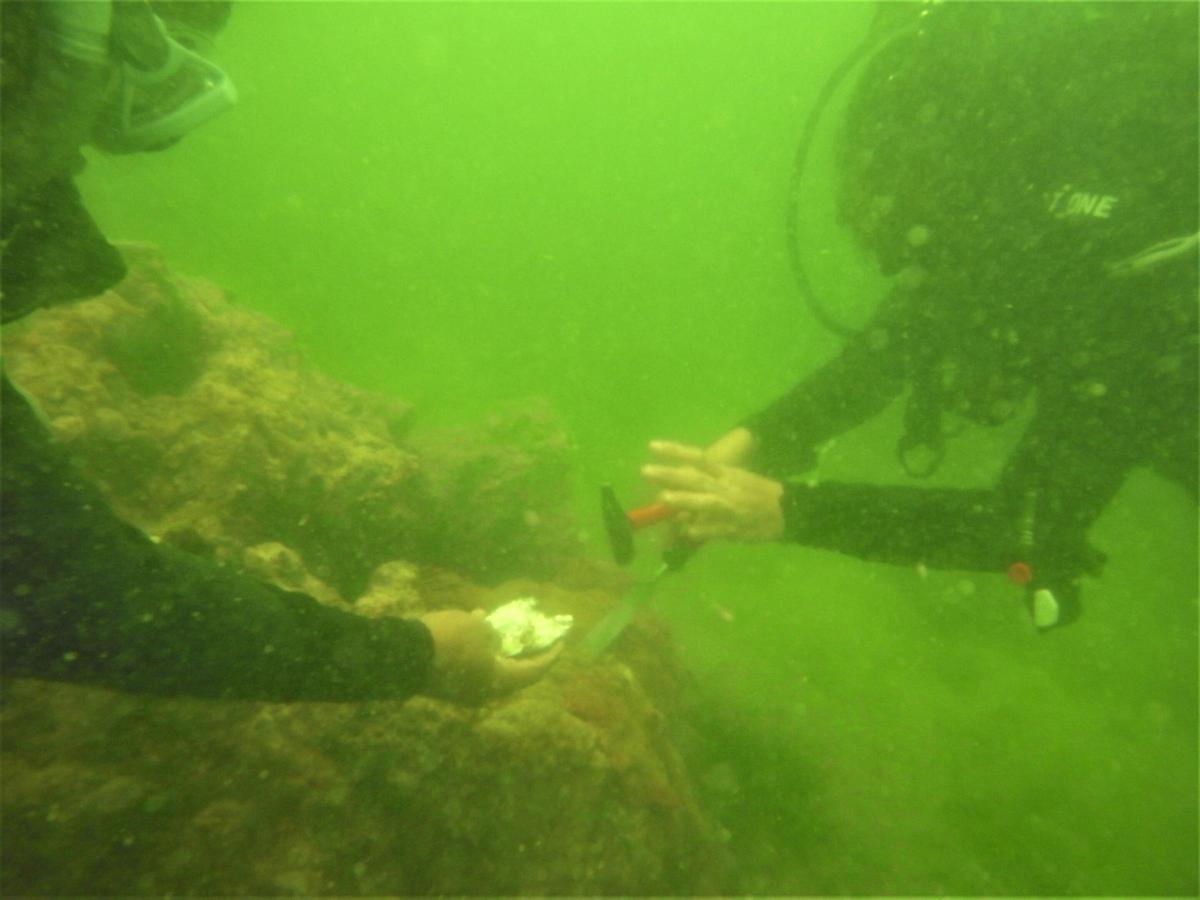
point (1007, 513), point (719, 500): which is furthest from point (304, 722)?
point (1007, 513)

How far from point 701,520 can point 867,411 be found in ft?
5.61

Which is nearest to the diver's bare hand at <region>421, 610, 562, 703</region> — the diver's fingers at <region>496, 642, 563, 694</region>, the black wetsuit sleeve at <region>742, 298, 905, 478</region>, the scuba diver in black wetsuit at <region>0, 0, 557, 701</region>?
the diver's fingers at <region>496, 642, 563, 694</region>

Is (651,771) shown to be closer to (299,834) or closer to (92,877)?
(299,834)

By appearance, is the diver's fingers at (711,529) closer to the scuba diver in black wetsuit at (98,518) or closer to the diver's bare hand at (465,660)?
the diver's bare hand at (465,660)

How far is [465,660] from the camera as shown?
218 centimetres

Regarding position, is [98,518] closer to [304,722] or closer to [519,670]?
[519,670]

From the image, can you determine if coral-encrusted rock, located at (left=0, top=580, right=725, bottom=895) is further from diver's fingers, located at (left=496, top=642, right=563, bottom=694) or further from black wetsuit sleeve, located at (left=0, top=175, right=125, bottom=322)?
black wetsuit sleeve, located at (left=0, top=175, right=125, bottom=322)

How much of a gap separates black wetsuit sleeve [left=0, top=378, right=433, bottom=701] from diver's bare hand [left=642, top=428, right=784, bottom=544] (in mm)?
1354

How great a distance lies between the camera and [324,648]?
170 centimetres

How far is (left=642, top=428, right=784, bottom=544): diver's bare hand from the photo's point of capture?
2.55m

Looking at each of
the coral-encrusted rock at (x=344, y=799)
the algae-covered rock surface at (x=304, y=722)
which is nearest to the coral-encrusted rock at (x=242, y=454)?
the algae-covered rock surface at (x=304, y=722)

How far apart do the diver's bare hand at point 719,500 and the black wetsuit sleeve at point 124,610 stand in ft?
4.44

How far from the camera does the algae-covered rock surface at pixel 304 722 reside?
84.3 inches

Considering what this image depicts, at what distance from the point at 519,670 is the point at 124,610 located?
56.0 inches
